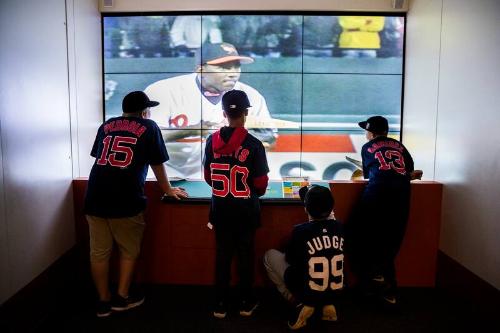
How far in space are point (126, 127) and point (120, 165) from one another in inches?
9.7

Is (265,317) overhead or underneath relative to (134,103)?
underneath

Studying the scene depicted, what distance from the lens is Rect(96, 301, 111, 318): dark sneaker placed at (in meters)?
2.62

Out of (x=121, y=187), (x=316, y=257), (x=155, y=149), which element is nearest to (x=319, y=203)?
(x=316, y=257)

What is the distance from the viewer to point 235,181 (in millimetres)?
2518

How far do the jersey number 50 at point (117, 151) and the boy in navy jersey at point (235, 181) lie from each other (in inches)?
19.9

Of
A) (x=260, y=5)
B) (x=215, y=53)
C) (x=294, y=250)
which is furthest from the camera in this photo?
(x=215, y=53)

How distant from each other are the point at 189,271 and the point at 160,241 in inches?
12.7

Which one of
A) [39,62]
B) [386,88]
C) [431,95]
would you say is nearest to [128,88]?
[39,62]

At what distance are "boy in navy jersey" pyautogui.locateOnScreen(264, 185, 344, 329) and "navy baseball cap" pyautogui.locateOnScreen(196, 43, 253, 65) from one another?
2085 mm

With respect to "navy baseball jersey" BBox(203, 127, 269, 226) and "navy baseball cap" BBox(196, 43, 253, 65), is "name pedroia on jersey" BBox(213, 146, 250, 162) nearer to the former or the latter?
"navy baseball jersey" BBox(203, 127, 269, 226)

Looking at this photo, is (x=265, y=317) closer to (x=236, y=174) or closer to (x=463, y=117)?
(x=236, y=174)

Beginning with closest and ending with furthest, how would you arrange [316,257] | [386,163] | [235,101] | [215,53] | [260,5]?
[316,257] < [235,101] < [386,163] < [260,5] < [215,53]

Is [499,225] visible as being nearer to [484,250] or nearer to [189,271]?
[484,250]

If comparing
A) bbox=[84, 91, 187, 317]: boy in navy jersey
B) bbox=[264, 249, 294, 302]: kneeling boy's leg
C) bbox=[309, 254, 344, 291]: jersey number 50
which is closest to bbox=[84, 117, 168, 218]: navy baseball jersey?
bbox=[84, 91, 187, 317]: boy in navy jersey
